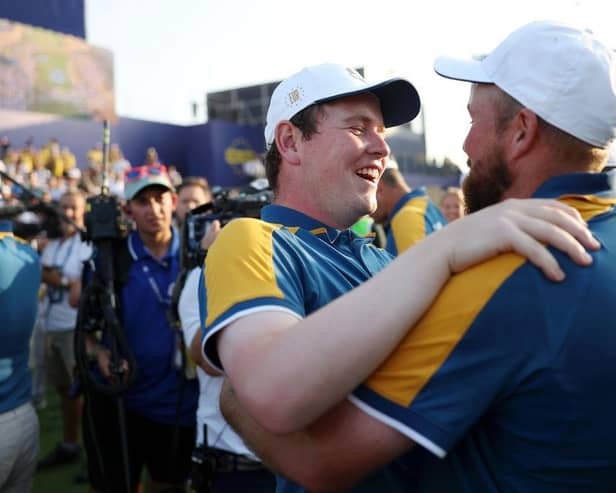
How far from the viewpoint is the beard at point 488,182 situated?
1.12 metres

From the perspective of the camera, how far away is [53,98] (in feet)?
62.5

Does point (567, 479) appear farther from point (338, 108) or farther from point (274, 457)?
point (338, 108)

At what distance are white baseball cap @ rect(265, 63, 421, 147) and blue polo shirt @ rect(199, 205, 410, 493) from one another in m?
0.29

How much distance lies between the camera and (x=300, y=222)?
1630 millimetres

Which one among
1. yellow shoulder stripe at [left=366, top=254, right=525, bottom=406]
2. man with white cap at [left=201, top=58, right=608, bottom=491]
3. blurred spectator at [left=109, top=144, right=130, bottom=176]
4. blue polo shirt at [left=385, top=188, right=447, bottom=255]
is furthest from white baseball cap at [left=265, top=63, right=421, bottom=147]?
blurred spectator at [left=109, top=144, right=130, bottom=176]

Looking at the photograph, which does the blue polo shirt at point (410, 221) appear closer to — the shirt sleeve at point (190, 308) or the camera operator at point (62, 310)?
the shirt sleeve at point (190, 308)

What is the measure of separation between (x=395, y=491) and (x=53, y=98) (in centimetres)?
2044

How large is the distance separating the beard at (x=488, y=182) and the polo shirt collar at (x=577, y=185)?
0.09 meters

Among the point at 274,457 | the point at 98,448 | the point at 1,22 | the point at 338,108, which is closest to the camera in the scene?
the point at 274,457

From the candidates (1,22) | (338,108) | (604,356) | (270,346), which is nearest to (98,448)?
(338,108)

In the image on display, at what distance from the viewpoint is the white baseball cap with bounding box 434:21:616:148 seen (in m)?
1.02

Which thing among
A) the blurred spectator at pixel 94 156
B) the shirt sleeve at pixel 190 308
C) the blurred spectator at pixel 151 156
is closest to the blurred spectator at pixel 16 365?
the shirt sleeve at pixel 190 308

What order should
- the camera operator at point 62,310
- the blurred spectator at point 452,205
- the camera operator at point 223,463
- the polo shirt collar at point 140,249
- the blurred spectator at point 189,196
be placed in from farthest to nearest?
the blurred spectator at point 452,205
the camera operator at point 62,310
the blurred spectator at point 189,196
the polo shirt collar at point 140,249
the camera operator at point 223,463

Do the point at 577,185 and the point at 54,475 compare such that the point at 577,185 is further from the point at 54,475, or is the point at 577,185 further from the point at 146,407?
the point at 54,475
